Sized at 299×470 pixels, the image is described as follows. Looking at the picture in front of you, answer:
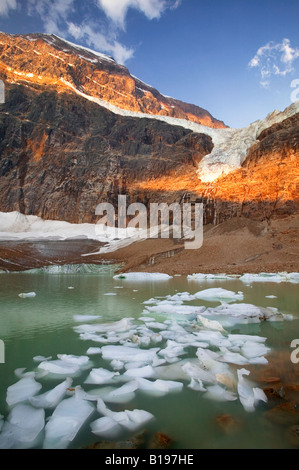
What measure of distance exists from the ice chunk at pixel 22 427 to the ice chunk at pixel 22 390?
0.17 meters

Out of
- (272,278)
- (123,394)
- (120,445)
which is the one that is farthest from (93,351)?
(272,278)

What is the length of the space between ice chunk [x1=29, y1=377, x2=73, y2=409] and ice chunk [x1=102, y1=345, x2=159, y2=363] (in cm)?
112

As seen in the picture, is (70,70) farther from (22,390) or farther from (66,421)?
(66,421)

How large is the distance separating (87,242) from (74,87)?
158ft

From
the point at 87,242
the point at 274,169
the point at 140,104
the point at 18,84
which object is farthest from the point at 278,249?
the point at 140,104

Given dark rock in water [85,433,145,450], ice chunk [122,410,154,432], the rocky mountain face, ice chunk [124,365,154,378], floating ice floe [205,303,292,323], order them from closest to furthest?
1. dark rock in water [85,433,145,450]
2. ice chunk [122,410,154,432]
3. ice chunk [124,365,154,378]
4. floating ice floe [205,303,292,323]
5. the rocky mountain face

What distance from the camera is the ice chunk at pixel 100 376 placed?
347cm

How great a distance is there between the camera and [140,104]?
89.6 meters

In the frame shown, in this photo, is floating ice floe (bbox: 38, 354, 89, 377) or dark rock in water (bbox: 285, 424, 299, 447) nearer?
dark rock in water (bbox: 285, 424, 299, 447)

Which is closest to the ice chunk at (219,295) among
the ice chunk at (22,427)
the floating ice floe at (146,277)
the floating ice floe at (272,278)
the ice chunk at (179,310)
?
the ice chunk at (179,310)

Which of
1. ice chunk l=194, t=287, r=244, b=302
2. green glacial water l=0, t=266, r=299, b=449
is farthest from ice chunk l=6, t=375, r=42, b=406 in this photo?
ice chunk l=194, t=287, r=244, b=302

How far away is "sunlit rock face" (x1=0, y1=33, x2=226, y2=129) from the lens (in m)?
70.6

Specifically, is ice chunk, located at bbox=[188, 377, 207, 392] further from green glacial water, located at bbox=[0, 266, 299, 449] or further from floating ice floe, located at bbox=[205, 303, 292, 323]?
floating ice floe, located at bbox=[205, 303, 292, 323]

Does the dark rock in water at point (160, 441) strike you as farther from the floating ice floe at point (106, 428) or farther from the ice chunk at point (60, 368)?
the ice chunk at point (60, 368)
